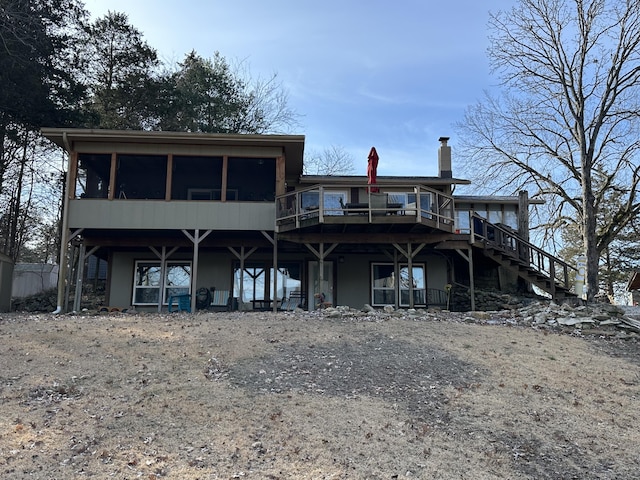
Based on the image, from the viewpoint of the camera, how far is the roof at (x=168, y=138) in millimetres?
14953

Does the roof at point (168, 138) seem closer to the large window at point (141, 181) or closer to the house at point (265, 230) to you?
the house at point (265, 230)

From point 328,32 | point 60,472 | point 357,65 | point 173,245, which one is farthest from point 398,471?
point 357,65

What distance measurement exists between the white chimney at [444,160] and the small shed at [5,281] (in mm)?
14968

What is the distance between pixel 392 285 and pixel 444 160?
545 centimetres

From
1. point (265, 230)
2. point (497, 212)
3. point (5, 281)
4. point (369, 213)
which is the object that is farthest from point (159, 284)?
point (497, 212)

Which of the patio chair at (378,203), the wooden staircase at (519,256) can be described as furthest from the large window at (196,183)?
the wooden staircase at (519,256)

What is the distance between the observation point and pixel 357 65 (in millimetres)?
20422

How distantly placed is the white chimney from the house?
0.17 feet

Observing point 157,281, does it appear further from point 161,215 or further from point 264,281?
point 264,281

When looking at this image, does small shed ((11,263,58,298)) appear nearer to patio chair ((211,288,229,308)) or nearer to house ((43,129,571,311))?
house ((43,129,571,311))

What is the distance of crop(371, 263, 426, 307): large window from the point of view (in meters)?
17.4

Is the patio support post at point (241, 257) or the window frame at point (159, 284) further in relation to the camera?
the window frame at point (159, 284)

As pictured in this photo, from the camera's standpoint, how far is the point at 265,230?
1540cm

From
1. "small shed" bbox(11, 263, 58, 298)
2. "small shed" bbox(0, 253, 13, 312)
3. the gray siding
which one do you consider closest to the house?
the gray siding
